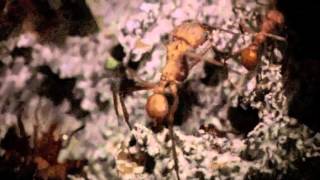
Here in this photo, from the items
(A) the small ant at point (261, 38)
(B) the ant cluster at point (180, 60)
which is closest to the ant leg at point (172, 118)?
(B) the ant cluster at point (180, 60)

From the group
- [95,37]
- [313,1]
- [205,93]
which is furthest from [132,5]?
[313,1]

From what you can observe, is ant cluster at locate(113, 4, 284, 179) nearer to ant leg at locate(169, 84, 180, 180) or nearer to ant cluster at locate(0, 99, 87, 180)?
ant leg at locate(169, 84, 180, 180)

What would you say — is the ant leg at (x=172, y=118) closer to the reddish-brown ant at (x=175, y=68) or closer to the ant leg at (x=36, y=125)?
the reddish-brown ant at (x=175, y=68)

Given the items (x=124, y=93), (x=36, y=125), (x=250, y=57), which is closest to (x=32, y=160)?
(x=36, y=125)

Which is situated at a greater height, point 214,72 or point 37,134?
point 214,72

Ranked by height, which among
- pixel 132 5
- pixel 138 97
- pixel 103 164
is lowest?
pixel 103 164

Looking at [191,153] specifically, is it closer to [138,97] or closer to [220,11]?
[138,97]

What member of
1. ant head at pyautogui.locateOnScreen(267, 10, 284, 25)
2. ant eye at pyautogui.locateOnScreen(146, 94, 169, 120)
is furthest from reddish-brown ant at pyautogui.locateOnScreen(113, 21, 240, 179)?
ant head at pyautogui.locateOnScreen(267, 10, 284, 25)

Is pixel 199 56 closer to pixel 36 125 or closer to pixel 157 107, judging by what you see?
pixel 157 107

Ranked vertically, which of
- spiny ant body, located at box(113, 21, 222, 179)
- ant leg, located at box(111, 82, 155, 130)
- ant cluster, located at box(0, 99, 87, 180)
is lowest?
ant cluster, located at box(0, 99, 87, 180)
